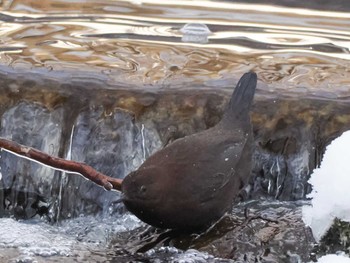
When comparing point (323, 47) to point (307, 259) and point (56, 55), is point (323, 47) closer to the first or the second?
point (56, 55)

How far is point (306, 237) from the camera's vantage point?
13.9 ft

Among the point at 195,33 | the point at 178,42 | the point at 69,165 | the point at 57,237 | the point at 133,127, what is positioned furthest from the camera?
the point at 195,33

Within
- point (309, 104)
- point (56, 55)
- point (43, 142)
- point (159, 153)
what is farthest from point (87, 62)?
point (159, 153)

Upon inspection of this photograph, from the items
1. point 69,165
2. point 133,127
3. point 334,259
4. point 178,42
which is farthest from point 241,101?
point 178,42

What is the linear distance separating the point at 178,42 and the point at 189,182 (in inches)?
98.4

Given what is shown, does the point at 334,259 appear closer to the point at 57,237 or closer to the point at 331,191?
the point at 331,191

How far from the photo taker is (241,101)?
4699 millimetres

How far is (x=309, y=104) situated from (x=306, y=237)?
124 cm

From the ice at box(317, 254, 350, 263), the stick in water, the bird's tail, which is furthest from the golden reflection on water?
the ice at box(317, 254, 350, 263)

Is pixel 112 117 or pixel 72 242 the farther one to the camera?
pixel 112 117

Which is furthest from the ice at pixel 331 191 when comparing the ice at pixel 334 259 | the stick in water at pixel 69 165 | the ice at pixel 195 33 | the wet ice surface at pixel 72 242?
the ice at pixel 195 33

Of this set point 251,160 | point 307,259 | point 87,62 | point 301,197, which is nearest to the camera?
point 307,259

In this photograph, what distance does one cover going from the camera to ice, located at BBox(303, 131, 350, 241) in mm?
3643

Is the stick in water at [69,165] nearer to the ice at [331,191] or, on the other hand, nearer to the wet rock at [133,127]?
the ice at [331,191]
